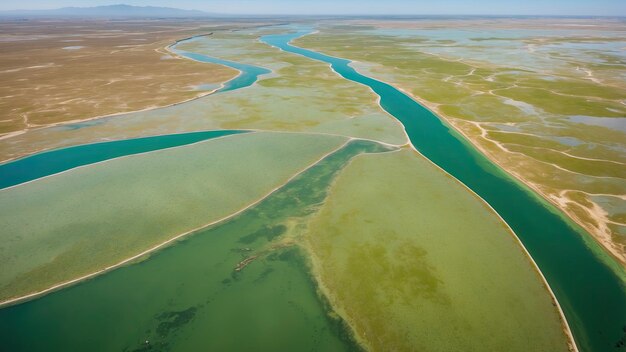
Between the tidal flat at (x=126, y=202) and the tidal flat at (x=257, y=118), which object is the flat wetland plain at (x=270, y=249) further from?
the tidal flat at (x=257, y=118)

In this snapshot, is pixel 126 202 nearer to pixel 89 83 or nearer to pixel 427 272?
pixel 427 272

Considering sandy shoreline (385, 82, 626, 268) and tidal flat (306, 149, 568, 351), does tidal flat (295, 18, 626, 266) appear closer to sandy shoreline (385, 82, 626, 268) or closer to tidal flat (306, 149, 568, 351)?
sandy shoreline (385, 82, 626, 268)

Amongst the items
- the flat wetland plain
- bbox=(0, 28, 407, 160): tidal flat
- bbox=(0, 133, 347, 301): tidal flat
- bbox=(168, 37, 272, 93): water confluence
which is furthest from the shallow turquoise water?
bbox=(168, 37, 272, 93): water confluence


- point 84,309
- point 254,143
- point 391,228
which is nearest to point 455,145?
point 391,228

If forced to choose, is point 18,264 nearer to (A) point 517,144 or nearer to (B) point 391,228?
(B) point 391,228

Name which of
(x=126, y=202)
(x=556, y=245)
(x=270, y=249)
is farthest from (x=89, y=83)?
(x=556, y=245)

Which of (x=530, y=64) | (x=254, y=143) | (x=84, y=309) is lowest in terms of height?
(x=84, y=309)

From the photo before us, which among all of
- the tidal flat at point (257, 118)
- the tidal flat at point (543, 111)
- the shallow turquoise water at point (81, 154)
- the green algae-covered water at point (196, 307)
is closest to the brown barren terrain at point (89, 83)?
the tidal flat at point (257, 118)
